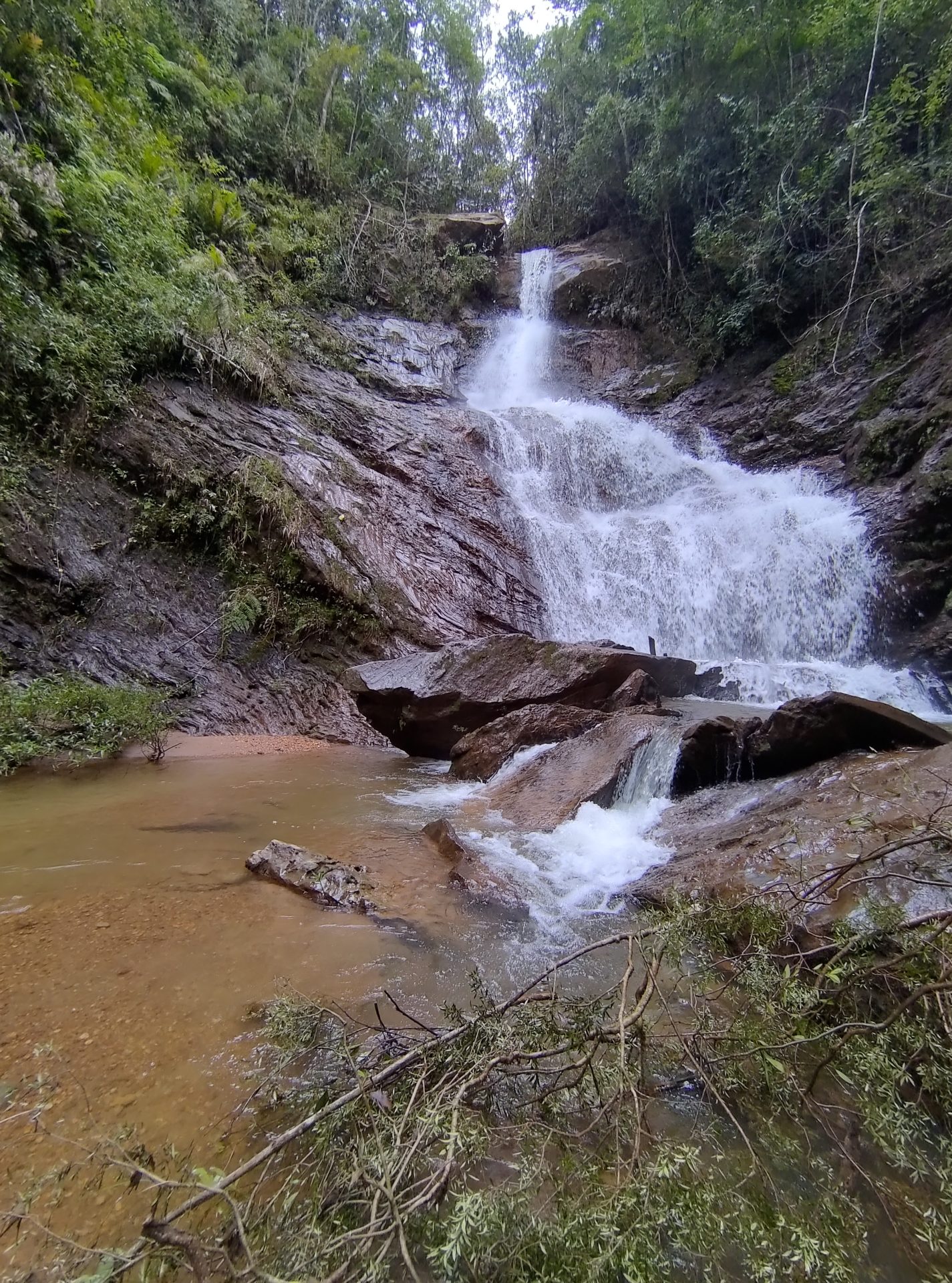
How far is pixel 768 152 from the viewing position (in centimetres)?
1322

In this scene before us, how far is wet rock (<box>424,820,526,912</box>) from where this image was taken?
315cm

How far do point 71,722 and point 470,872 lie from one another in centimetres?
480

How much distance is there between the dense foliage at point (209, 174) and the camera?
825cm

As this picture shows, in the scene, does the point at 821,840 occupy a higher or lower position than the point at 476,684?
lower

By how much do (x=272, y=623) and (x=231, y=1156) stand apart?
24.7ft

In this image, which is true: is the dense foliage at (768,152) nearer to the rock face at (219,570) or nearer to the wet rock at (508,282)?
the wet rock at (508,282)

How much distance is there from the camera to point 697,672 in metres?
8.22

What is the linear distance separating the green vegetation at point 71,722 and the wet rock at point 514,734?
122 inches

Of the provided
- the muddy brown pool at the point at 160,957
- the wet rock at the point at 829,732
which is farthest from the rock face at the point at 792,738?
the muddy brown pool at the point at 160,957

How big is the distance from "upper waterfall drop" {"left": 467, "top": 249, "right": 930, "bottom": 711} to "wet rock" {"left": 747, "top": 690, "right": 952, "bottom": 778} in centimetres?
373

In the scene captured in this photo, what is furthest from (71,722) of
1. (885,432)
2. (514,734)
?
(885,432)

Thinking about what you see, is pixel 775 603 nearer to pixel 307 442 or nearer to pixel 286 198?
pixel 307 442

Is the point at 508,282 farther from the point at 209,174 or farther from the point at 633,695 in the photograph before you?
the point at 633,695

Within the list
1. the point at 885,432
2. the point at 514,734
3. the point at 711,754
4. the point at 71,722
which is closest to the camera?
the point at 711,754
